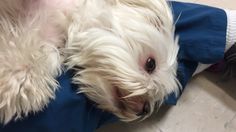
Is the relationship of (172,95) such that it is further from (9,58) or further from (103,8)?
(9,58)

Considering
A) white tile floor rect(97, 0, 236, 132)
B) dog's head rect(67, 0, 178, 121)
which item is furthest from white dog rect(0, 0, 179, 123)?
white tile floor rect(97, 0, 236, 132)

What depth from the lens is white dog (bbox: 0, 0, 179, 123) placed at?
932mm

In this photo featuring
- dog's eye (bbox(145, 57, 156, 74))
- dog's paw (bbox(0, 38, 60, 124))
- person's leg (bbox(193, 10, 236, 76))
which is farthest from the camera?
person's leg (bbox(193, 10, 236, 76))

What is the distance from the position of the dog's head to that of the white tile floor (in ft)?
0.83

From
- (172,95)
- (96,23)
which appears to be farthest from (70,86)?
(172,95)

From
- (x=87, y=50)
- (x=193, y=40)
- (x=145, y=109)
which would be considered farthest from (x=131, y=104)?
(x=193, y=40)

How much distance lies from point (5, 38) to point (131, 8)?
26cm

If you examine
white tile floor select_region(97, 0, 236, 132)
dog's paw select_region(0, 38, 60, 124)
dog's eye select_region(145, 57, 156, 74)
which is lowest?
white tile floor select_region(97, 0, 236, 132)

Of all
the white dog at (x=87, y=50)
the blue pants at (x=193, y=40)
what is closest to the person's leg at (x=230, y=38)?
the blue pants at (x=193, y=40)

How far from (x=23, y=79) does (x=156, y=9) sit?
1.00ft

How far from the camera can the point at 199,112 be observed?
51.9 inches

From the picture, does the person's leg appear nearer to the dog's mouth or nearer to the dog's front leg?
the dog's mouth

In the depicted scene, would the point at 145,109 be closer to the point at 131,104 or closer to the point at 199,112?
the point at 131,104

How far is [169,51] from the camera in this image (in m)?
1.06
